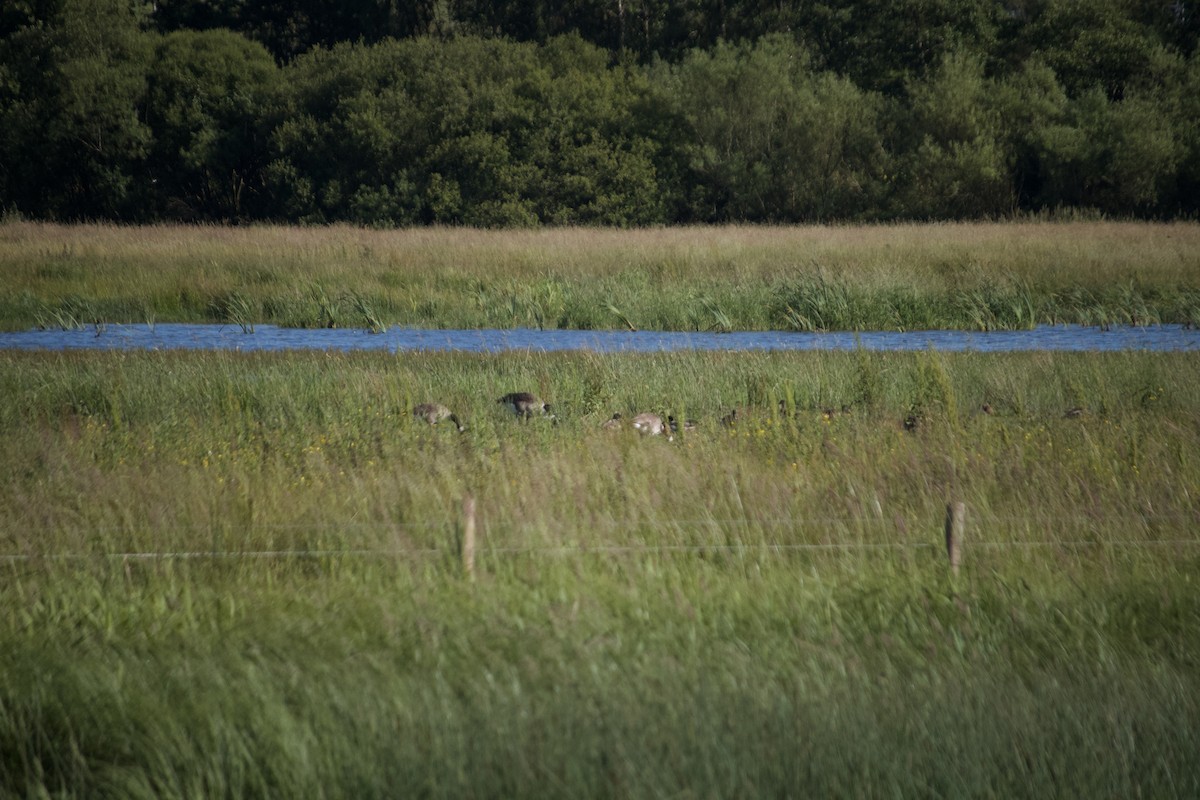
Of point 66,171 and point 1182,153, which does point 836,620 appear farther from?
point 66,171

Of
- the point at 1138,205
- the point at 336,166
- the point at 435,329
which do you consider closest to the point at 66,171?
the point at 336,166

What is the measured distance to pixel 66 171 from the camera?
45312 mm

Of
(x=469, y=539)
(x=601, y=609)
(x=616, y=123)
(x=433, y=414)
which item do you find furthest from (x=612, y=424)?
(x=616, y=123)

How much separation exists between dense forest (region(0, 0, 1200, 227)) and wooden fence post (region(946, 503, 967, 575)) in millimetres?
32200

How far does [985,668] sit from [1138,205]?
1446 inches

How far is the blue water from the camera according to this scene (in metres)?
16.7

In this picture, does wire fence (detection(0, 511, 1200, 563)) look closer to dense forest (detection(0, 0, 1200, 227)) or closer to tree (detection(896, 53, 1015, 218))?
dense forest (detection(0, 0, 1200, 227))

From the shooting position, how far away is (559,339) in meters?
17.9

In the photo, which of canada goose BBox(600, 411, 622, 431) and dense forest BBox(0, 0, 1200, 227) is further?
dense forest BBox(0, 0, 1200, 227)

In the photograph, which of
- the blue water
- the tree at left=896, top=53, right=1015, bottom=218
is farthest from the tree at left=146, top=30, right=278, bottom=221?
the blue water

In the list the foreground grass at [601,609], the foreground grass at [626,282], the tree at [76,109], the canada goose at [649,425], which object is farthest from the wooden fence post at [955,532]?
the tree at [76,109]

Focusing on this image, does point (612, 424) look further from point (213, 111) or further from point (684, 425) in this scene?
point (213, 111)

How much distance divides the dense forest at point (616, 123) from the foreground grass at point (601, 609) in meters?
29.8

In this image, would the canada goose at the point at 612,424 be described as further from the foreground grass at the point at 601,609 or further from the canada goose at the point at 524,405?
the canada goose at the point at 524,405
